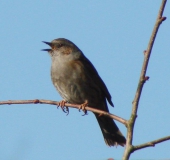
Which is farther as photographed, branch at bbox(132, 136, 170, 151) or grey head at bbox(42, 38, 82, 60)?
grey head at bbox(42, 38, 82, 60)

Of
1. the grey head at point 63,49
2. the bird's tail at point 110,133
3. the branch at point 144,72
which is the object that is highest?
the grey head at point 63,49

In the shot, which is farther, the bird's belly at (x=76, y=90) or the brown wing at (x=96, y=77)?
the brown wing at (x=96, y=77)

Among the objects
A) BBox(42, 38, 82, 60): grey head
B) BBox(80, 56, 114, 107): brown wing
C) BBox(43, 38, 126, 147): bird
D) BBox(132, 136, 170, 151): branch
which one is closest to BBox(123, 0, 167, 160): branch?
BBox(132, 136, 170, 151): branch

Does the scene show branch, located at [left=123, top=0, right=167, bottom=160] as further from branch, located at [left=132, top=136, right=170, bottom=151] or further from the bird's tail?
the bird's tail

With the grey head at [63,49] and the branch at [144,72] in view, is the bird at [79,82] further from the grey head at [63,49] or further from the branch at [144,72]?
the branch at [144,72]

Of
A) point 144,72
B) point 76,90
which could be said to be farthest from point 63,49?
point 144,72

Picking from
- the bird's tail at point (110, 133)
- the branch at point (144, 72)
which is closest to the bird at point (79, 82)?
the bird's tail at point (110, 133)

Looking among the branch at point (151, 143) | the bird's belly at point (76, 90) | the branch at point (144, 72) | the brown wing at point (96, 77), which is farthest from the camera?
the brown wing at point (96, 77)

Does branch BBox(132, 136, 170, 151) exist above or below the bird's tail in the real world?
below
